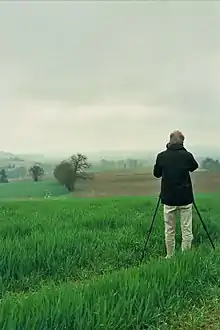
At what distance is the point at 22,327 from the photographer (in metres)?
3.42

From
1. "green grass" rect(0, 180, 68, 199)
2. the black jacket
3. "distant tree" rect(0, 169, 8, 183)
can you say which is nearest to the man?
the black jacket

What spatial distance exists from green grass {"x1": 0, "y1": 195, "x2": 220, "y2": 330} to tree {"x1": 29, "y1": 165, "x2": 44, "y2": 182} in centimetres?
820

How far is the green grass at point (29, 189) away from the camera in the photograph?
57.6ft

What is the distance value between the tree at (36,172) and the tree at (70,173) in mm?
1003

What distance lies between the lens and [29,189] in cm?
1822

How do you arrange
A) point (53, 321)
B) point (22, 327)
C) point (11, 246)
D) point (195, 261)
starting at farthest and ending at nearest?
1. point (11, 246)
2. point (195, 261)
3. point (53, 321)
4. point (22, 327)

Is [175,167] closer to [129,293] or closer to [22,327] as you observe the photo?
[129,293]

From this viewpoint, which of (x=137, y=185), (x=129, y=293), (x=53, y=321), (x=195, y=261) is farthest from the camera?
(x=137, y=185)

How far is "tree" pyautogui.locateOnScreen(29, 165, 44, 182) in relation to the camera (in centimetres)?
1877

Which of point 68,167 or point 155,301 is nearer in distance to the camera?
point 155,301

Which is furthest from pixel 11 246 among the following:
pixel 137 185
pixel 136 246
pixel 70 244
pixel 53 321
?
pixel 137 185

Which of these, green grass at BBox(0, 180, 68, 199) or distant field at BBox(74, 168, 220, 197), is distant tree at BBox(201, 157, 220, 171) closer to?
distant field at BBox(74, 168, 220, 197)

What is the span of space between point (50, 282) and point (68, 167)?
12.2m

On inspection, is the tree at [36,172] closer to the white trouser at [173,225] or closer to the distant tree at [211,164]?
the distant tree at [211,164]
